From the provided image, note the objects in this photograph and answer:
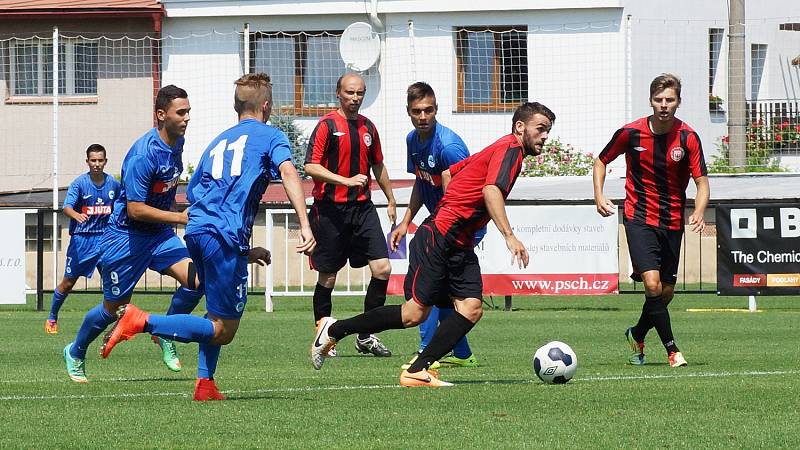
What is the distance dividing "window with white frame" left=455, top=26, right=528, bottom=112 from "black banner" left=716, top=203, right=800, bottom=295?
10050 mm

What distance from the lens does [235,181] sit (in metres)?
7.95

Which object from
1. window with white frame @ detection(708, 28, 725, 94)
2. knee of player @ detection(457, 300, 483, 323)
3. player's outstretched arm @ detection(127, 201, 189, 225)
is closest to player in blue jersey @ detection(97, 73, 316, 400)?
player's outstretched arm @ detection(127, 201, 189, 225)

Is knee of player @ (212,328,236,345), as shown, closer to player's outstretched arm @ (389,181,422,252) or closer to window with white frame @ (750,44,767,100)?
player's outstretched arm @ (389,181,422,252)

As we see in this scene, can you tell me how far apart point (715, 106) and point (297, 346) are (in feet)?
58.5

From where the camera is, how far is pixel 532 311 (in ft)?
60.5

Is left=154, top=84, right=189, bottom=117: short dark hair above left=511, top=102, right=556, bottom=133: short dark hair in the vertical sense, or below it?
above

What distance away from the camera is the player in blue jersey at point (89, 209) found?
15930 millimetres

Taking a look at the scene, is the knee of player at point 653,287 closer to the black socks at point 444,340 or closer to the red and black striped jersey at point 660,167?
the red and black striped jersey at point 660,167

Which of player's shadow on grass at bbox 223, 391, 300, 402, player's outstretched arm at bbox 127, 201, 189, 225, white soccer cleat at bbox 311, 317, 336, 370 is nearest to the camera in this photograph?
player's shadow on grass at bbox 223, 391, 300, 402

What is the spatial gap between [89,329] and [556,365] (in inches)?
124

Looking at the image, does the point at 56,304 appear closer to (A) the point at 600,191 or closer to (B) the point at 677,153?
(A) the point at 600,191

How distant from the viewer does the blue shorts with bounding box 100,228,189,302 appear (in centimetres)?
1001

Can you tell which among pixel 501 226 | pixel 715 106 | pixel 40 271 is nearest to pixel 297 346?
pixel 501 226

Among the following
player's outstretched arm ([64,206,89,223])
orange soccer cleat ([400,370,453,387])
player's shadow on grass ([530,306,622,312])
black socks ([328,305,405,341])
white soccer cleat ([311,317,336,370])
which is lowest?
player's shadow on grass ([530,306,622,312])
